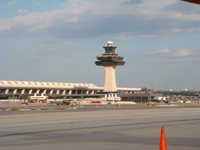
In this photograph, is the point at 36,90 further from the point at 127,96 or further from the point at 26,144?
the point at 26,144

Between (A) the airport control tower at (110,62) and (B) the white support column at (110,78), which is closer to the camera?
(A) the airport control tower at (110,62)

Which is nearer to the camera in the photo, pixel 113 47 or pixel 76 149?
pixel 76 149

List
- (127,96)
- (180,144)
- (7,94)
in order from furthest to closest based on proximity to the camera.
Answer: (127,96) → (7,94) → (180,144)

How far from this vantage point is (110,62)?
615 ft

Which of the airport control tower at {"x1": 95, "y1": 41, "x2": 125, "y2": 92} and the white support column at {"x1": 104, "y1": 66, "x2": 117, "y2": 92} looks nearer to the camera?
the airport control tower at {"x1": 95, "y1": 41, "x2": 125, "y2": 92}

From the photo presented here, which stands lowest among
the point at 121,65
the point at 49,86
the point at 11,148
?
the point at 11,148

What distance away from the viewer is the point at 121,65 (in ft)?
624

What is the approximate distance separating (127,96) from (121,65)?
1973 cm

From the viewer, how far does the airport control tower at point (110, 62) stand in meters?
187

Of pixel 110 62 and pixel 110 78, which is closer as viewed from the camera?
pixel 110 62

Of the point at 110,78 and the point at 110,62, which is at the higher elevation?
the point at 110,62

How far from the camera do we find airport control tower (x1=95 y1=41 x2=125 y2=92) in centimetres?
18712

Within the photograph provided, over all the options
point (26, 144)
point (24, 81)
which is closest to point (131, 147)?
point (26, 144)

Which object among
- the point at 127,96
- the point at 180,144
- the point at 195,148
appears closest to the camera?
the point at 195,148
